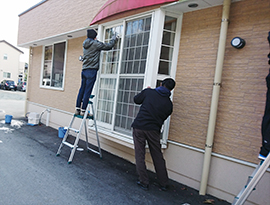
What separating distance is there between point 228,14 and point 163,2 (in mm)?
1141

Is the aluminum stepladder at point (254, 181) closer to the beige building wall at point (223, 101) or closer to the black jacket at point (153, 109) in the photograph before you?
the beige building wall at point (223, 101)

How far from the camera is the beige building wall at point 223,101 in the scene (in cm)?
332

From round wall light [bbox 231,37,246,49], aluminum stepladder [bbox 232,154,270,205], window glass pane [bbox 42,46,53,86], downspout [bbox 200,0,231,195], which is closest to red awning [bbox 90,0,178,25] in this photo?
downspout [bbox 200,0,231,195]

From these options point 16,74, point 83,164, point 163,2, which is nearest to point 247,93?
point 163,2

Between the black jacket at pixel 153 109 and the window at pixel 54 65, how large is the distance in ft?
16.7

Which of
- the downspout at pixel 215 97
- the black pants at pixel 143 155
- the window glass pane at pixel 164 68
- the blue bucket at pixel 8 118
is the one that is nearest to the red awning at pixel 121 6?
the downspout at pixel 215 97

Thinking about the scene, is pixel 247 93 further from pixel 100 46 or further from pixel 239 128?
pixel 100 46

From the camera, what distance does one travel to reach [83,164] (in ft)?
15.1

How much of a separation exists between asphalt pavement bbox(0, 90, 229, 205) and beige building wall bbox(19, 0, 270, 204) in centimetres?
45

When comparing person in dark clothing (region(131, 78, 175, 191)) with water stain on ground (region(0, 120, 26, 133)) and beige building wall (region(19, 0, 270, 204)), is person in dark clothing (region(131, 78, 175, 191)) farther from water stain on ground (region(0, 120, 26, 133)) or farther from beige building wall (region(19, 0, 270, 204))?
water stain on ground (region(0, 120, 26, 133))

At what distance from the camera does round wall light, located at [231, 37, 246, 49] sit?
11.2 ft

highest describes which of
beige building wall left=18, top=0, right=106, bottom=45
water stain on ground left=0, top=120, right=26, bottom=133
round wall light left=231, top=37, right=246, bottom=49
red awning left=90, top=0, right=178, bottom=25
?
beige building wall left=18, top=0, right=106, bottom=45

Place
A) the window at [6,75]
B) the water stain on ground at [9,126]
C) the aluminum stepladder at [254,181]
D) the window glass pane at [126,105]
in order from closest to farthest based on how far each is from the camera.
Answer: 1. the aluminum stepladder at [254,181]
2. the window glass pane at [126,105]
3. the water stain on ground at [9,126]
4. the window at [6,75]

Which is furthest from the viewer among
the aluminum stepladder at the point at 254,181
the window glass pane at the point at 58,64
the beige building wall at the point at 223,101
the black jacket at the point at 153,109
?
the window glass pane at the point at 58,64
